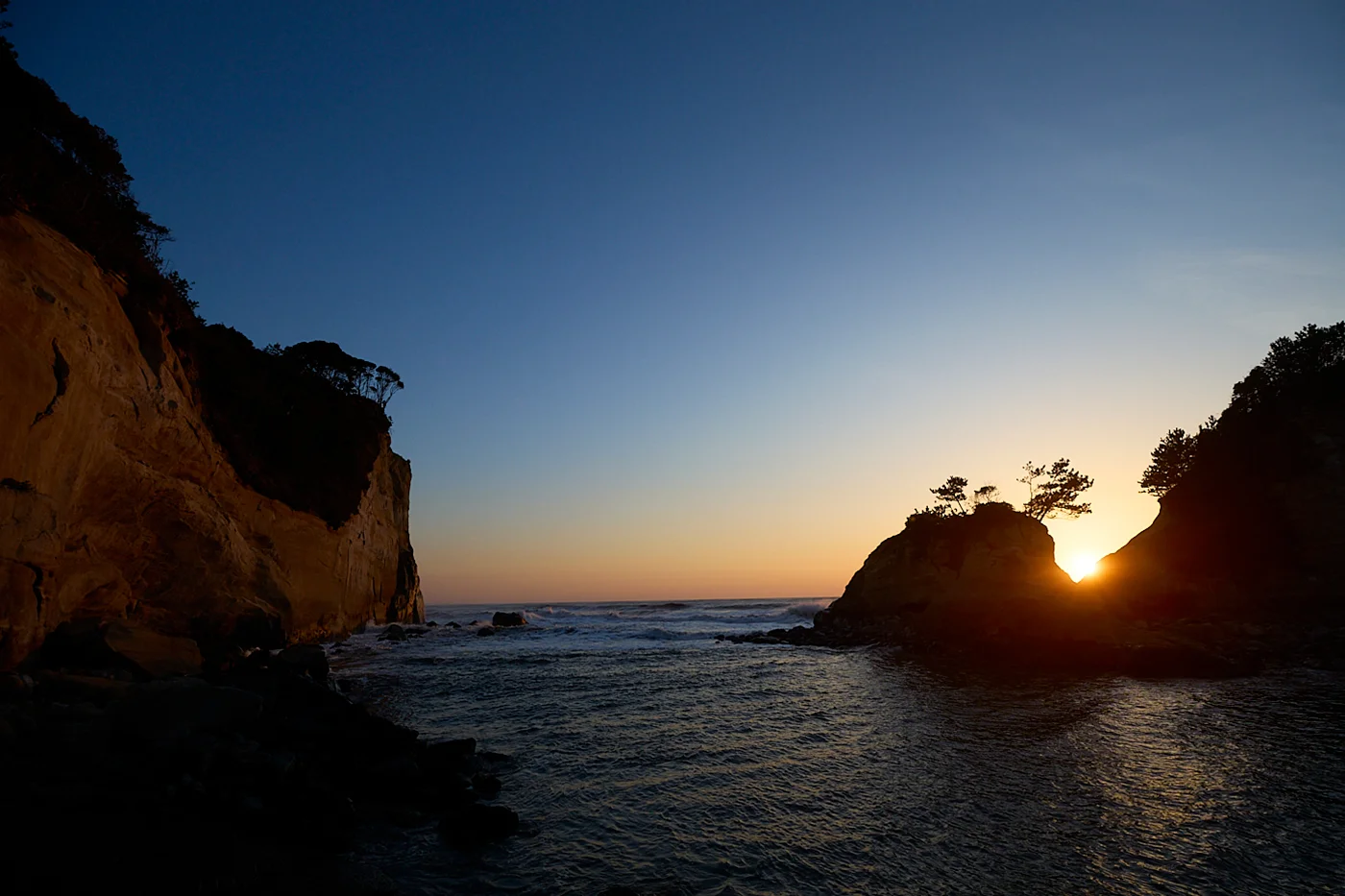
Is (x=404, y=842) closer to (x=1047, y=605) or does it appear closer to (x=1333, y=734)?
(x=1333, y=734)

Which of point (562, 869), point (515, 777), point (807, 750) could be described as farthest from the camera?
point (807, 750)

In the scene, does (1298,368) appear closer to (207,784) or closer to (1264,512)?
(1264,512)

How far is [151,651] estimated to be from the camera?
575 inches

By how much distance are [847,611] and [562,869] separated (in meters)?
39.3

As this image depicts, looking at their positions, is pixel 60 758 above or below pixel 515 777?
above

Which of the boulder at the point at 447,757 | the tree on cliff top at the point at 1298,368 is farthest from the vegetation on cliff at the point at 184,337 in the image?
the tree on cliff top at the point at 1298,368

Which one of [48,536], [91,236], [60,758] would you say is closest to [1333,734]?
[60,758]

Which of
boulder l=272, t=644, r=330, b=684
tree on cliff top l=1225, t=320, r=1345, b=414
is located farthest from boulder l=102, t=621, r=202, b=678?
tree on cliff top l=1225, t=320, r=1345, b=414

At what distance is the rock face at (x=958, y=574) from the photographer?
35.4 m

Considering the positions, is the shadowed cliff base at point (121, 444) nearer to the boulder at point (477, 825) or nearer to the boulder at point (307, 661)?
the boulder at point (307, 661)

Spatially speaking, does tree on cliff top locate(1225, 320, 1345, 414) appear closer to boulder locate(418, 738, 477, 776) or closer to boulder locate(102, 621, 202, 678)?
boulder locate(418, 738, 477, 776)

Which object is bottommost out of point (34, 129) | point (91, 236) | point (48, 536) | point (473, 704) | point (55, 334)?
point (473, 704)

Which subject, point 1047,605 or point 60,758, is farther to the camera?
point 1047,605

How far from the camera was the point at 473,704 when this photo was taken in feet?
59.8
